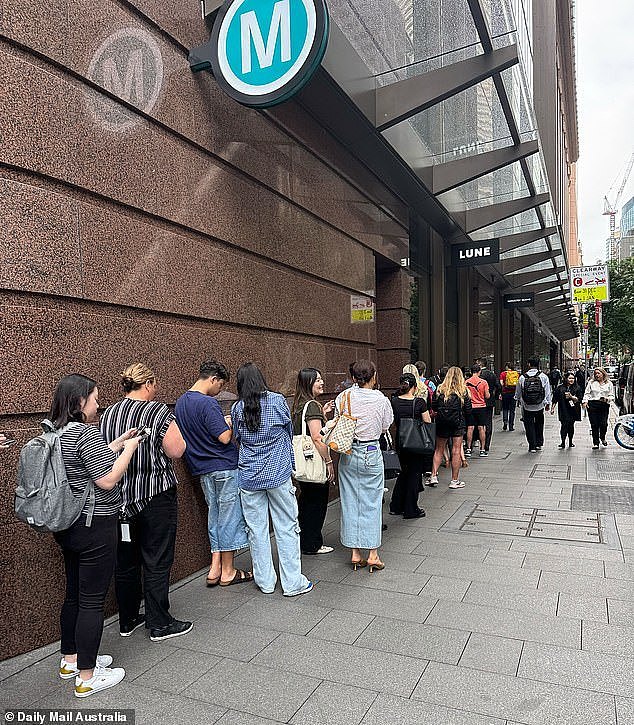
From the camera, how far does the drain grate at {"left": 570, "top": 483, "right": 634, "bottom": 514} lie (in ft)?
24.3

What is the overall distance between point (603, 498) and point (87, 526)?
270 inches

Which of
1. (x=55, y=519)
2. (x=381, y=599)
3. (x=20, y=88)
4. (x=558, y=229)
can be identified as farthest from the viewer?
Answer: (x=558, y=229)

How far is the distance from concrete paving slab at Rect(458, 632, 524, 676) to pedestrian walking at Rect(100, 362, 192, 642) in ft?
5.92

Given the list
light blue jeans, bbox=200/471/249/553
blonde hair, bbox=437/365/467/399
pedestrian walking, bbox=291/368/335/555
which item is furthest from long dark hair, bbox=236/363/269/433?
blonde hair, bbox=437/365/467/399

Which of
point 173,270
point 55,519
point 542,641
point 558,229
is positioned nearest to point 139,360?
point 173,270

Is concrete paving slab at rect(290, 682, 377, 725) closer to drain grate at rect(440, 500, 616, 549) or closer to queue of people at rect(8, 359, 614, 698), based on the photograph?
queue of people at rect(8, 359, 614, 698)

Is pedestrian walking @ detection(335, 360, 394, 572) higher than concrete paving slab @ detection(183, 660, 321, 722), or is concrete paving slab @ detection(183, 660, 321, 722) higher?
pedestrian walking @ detection(335, 360, 394, 572)

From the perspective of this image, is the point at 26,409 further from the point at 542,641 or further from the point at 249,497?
the point at 542,641

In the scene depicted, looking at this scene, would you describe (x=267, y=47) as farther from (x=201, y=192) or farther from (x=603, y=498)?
(x=603, y=498)

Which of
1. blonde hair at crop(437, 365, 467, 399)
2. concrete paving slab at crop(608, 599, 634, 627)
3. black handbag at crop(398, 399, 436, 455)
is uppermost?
blonde hair at crop(437, 365, 467, 399)

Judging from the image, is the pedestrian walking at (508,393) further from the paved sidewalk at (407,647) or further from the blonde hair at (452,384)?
the paved sidewalk at (407,647)

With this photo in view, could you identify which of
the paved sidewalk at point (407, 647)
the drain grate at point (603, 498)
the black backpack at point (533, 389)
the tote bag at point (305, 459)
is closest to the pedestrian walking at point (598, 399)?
the black backpack at point (533, 389)

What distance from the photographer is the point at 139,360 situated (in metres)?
4.82

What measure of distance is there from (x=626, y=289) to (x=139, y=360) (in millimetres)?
35076
